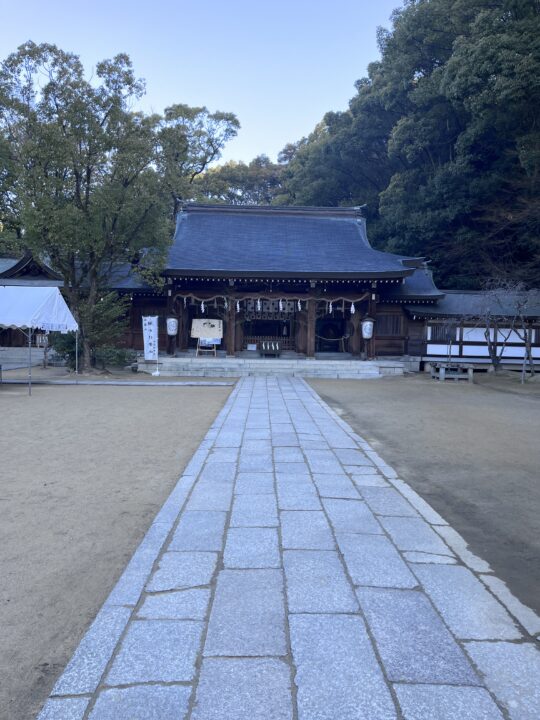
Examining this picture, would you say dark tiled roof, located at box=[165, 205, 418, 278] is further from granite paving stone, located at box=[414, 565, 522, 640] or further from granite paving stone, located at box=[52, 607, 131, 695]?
granite paving stone, located at box=[52, 607, 131, 695]

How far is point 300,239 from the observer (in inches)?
Answer: 773

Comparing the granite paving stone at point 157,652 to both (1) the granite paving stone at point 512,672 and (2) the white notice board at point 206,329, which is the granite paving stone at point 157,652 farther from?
(2) the white notice board at point 206,329

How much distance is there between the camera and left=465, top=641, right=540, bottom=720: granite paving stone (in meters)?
1.51

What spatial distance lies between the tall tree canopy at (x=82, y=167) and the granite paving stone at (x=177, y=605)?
39.7 feet

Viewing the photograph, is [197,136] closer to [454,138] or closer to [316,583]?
[454,138]

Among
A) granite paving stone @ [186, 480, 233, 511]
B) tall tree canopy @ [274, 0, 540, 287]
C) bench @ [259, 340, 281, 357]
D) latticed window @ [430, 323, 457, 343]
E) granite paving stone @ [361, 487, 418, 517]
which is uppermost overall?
tall tree canopy @ [274, 0, 540, 287]

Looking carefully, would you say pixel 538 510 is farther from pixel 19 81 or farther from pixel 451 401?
pixel 19 81

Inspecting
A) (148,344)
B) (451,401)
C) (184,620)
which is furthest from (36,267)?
(184,620)

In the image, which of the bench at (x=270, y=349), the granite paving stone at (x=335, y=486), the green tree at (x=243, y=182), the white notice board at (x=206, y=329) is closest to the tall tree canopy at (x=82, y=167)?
the white notice board at (x=206, y=329)

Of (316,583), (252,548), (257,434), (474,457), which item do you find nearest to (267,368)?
(257,434)

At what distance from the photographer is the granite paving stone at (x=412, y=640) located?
163cm

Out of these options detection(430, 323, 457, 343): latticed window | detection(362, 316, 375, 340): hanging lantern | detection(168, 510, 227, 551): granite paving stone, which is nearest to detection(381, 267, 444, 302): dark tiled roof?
detection(430, 323, 457, 343): latticed window

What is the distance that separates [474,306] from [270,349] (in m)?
7.85

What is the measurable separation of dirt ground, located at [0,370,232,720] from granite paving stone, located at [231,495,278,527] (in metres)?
0.63
